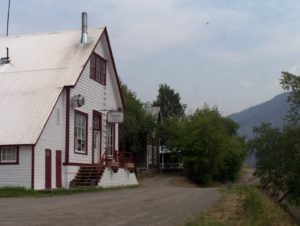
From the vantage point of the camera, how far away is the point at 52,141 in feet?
108

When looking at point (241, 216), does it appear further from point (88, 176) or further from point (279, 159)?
point (279, 159)

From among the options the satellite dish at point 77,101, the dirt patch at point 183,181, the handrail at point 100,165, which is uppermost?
the satellite dish at point 77,101

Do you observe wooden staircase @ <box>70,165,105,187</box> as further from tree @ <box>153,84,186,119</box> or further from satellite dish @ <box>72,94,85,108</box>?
tree @ <box>153,84,186,119</box>

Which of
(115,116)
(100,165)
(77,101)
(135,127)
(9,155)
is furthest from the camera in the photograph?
(135,127)

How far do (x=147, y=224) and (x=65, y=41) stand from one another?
24847 mm

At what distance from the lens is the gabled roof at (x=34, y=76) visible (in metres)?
31.5

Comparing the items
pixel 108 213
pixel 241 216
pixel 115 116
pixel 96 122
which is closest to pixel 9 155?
pixel 96 122

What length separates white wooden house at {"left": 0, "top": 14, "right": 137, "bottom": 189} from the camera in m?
31.0

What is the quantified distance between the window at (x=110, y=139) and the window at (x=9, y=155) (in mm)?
11011

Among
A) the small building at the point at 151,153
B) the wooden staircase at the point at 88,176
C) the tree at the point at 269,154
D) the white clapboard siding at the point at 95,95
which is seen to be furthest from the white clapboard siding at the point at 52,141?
the small building at the point at 151,153

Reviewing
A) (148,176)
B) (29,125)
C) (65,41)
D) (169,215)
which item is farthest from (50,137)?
(148,176)

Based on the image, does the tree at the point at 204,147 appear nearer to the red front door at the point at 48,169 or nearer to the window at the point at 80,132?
the window at the point at 80,132

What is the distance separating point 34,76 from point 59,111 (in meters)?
3.12

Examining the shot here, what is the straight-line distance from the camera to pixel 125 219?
53.2 feet
